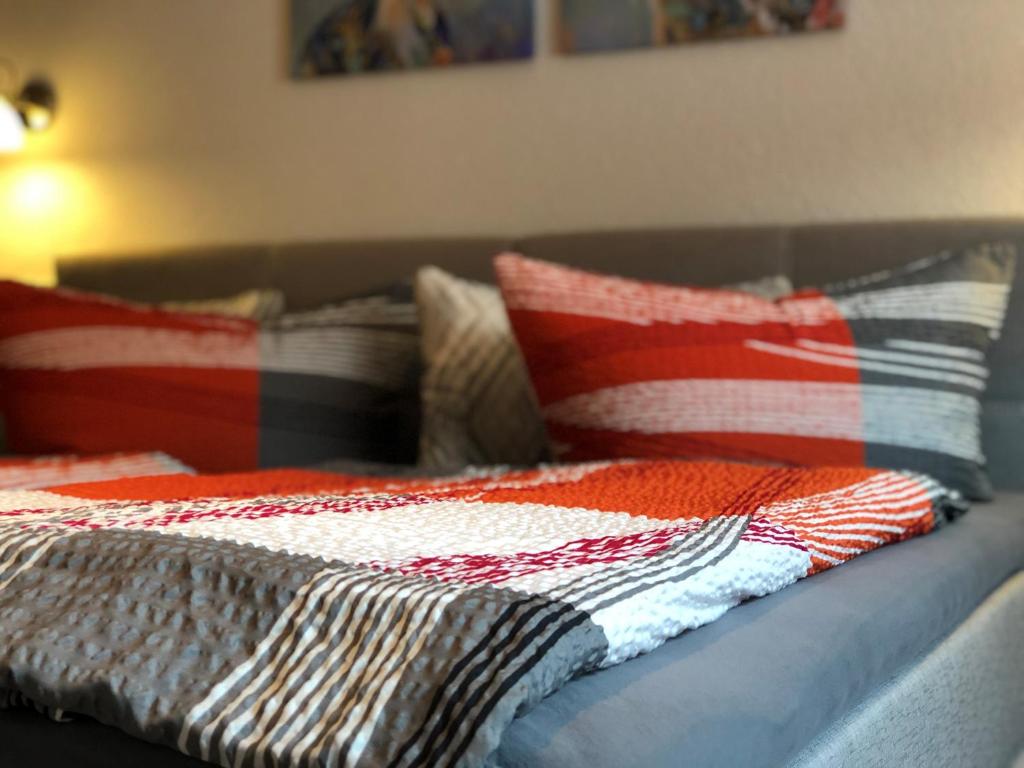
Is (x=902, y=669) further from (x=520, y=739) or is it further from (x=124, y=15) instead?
(x=124, y=15)

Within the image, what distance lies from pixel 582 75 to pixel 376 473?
3.56ft

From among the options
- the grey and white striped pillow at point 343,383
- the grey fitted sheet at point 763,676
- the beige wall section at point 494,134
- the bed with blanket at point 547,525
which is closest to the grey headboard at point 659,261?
the bed with blanket at point 547,525

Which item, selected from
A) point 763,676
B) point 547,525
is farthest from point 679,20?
point 763,676

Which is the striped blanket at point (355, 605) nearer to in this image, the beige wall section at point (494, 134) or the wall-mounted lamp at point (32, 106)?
the beige wall section at point (494, 134)

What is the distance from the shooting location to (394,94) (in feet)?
8.48

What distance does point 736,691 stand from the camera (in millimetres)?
779

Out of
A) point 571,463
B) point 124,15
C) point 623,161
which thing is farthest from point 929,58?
point 124,15

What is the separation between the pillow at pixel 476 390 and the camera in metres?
1.85

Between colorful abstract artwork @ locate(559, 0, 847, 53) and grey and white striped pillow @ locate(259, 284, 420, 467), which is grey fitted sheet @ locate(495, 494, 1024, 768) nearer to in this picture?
grey and white striped pillow @ locate(259, 284, 420, 467)

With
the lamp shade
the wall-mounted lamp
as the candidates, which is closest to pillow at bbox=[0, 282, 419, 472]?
the lamp shade

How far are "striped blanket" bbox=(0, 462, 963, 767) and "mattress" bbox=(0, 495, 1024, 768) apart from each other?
2 cm

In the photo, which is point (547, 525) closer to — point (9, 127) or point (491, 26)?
point (491, 26)

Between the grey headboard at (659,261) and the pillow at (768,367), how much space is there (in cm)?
18

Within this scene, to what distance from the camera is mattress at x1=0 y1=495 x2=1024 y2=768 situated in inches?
27.0
